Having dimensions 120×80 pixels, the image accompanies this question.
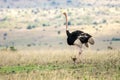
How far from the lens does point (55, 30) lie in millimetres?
52000

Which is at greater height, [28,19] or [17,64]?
[17,64]

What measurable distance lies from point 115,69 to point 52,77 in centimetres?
235

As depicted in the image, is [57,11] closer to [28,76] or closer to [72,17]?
[72,17]

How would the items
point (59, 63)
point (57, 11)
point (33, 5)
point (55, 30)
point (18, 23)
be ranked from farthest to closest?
point (33, 5), point (57, 11), point (18, 23), point (55, 30), point (59, 63)

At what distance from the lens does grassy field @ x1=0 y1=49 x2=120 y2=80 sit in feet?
46.0

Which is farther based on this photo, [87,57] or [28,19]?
[28,19]

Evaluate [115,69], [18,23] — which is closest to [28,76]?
[115,69]

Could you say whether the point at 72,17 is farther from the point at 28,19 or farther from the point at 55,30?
the point at 55,30

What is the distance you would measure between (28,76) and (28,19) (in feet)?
168

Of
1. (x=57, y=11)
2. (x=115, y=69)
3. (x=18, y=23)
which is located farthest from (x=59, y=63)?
(x=57, y=11)

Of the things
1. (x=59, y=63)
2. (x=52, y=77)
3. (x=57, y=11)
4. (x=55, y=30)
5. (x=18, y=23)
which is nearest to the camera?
(x=52, y=77)

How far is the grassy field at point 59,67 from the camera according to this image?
14011mm

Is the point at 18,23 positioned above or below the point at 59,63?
below

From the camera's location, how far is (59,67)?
53.4ft
